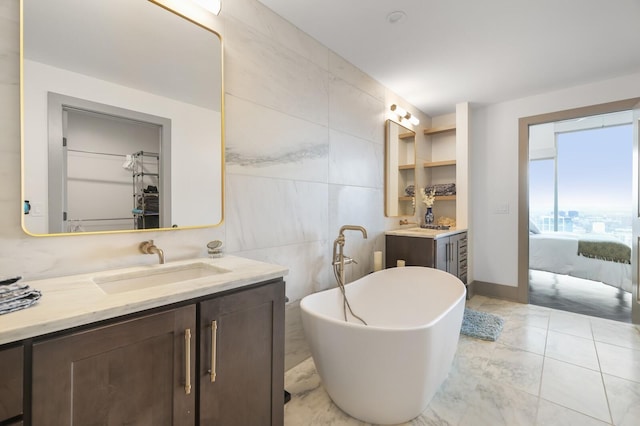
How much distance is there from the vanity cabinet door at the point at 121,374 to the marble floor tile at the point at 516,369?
191 centimetres

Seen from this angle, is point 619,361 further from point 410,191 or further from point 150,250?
point 150,250

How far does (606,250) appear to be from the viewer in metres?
3.42

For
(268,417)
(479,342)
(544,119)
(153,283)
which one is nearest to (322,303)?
(268,417)

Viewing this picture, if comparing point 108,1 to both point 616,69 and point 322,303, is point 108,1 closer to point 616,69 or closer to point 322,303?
point 322,303

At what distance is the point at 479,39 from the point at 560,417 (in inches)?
96.3

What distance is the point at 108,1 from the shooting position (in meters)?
1.20

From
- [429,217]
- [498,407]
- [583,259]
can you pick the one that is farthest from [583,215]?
[498,407]

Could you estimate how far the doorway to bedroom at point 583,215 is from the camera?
3373 mm

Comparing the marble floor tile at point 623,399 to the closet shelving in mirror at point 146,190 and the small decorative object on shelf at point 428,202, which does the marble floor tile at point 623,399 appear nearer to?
the small decorative object on shelf at point 428,202

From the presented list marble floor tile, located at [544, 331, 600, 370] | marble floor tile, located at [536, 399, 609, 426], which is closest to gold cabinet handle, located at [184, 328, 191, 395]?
marble floor tile, located at [536, 399, 609, 426]

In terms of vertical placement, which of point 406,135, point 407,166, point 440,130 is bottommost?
point 407,166

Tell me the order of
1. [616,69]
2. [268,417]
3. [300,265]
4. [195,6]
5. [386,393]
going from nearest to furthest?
[268,417] < [386,393] < [195,6] < [300,265] < [616,69]

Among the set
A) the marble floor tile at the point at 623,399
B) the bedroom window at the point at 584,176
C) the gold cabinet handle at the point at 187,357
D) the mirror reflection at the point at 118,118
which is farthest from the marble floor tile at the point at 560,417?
the bedroom window at the point at 584,176

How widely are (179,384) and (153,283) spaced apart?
485 millimetres
